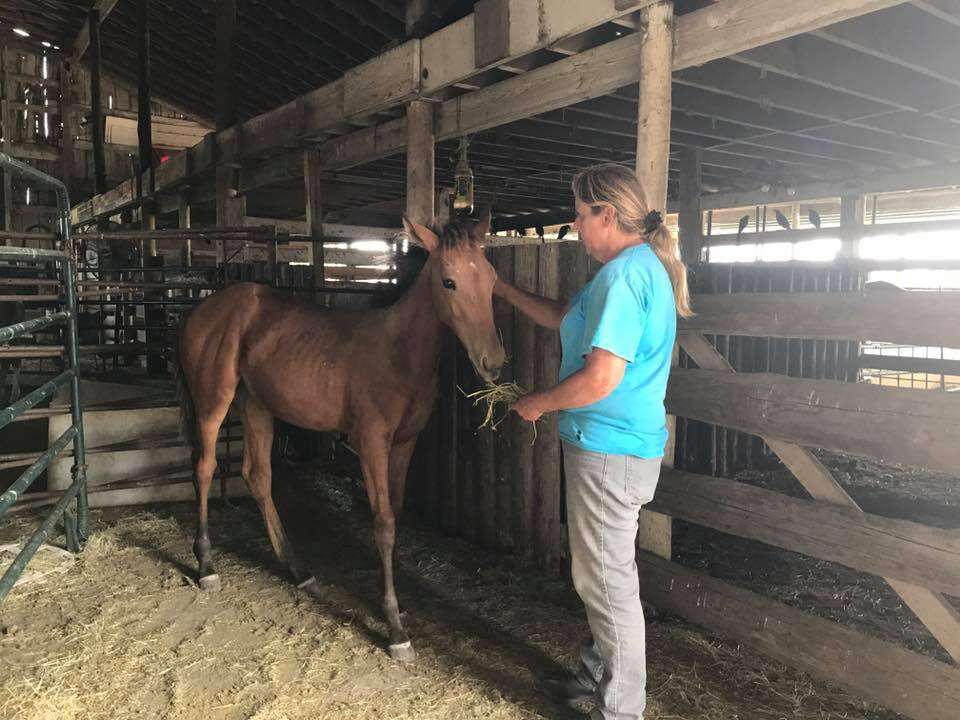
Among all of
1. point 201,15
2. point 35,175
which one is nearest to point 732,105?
point 35,175

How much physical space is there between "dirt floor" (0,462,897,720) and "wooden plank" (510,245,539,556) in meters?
0.26

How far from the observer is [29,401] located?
9.38 feet

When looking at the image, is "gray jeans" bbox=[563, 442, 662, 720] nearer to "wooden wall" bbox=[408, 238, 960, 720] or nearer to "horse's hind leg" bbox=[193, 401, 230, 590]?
"wooden wall" bbox=[408, 238, 960, 720]

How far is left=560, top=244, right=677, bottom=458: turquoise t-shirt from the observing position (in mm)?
2018

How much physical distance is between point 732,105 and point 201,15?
10.2 meters

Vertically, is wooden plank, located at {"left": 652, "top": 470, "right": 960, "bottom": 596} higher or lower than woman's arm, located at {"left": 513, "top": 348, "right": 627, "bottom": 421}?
lower

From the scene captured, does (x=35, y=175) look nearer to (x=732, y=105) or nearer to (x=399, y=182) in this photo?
(x=732, y=105)

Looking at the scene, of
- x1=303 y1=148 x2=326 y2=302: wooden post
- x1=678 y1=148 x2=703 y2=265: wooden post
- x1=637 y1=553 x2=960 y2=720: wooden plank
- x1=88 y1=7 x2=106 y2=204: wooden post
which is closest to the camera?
x1=637 y1=553 x2=960 y2=720: wooden plank

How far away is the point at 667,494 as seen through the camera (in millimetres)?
3219

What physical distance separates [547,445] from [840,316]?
172 centimetres

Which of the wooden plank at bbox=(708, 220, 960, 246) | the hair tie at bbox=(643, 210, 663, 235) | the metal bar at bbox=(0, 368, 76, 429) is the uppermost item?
the wooden plank at bbox=(708, 220, 960, 246)

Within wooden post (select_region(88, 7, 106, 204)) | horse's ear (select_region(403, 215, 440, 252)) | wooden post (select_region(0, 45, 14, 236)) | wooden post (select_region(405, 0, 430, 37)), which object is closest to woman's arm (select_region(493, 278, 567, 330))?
horse's ear (select_region(403, 215, 440, 252))

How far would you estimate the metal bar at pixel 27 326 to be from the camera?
2252 mm

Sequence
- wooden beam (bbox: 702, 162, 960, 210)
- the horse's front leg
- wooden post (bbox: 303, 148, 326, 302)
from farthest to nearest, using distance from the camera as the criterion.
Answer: wooden beam (bbox: 702, 162, 960, 210) → wooden post (bbox: 303, 148, 326, 302) → the horse's front leg
